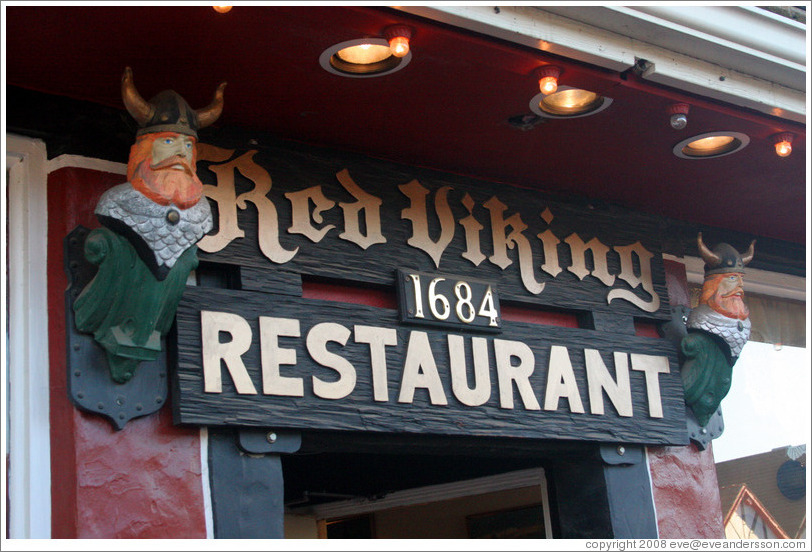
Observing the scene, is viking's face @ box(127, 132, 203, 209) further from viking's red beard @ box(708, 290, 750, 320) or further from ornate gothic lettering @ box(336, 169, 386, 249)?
viking's red beard @ box(708, 290, 750, 320)

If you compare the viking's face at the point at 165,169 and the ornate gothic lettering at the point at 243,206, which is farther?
the ornate gothic lettering at the point at 243,206

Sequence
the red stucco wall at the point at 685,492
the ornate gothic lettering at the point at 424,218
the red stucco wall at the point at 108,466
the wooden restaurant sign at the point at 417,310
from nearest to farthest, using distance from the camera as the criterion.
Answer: the red stucco wall at the point at 108,466
the wooden restaurant sign at the point at 417,310
the ornate gothic lettering at the point at 424,218
the red stucco wall at the point at 685,492

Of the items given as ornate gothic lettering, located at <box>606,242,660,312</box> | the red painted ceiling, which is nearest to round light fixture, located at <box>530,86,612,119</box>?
the red painted ceiling

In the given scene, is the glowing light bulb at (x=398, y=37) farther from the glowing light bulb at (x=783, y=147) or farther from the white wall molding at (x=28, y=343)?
the glowing light bulb at (x=783, y=147)

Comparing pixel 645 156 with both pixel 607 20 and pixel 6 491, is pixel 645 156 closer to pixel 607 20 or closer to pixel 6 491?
pixel 607 20

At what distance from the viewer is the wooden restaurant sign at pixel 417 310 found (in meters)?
3.91

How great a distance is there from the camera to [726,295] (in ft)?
16.5

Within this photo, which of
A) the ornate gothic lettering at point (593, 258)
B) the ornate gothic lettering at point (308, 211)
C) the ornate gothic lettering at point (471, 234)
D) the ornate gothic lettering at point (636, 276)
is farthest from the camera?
the ornate gothic lettering at point (636, 276)

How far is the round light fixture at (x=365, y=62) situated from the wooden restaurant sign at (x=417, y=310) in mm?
552

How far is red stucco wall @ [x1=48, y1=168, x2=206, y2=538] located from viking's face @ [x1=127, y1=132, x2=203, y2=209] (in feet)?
1.06

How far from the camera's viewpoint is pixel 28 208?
3812mm

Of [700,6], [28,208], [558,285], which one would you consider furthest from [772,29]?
[28,208]

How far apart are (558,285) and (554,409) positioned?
2.02 feet

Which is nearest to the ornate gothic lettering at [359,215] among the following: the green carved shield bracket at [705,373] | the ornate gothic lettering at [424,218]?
the ornate gothic lettering at [424,218]
